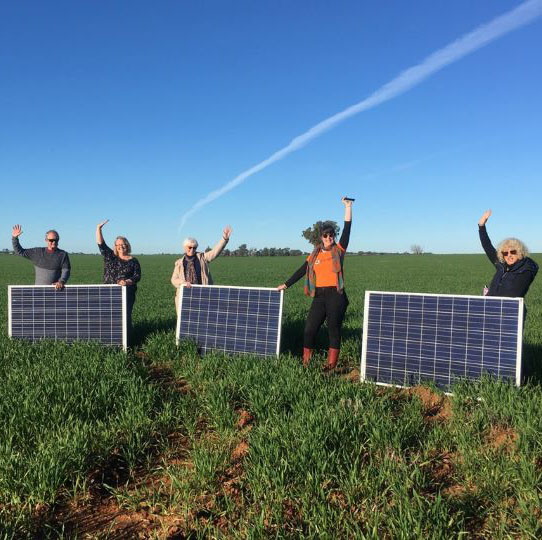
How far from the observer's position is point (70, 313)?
7.93m

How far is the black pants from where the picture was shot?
21.9ft

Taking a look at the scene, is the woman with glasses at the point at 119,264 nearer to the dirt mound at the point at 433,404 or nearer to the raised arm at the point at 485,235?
the dirt mound at the point at 433,404

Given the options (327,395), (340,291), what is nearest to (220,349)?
(340,291)

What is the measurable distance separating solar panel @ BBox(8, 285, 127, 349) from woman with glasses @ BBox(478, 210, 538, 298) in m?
6.50

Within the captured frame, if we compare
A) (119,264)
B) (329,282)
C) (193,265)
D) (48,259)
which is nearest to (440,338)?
(329,282)

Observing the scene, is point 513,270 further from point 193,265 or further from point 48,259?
point 48,259

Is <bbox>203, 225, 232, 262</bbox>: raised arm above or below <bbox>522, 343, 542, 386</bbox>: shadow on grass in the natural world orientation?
above

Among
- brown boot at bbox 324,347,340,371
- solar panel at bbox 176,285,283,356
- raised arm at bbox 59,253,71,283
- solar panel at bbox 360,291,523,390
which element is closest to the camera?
solar panel at bbox 360,291,523,390

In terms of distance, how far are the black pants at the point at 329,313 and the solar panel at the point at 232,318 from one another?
570mm

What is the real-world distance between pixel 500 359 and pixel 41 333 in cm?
792

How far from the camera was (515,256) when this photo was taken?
5.91 meters

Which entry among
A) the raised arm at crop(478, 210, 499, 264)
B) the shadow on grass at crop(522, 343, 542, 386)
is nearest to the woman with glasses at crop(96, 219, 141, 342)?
the raised arm at crop(478, 210, 499, 264)

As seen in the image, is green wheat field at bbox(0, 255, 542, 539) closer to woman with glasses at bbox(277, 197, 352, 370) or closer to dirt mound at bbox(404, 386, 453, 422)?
dirt mound at bbox(404, 386, 453, 422)

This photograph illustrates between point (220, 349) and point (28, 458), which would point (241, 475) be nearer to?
point (28, 458)
